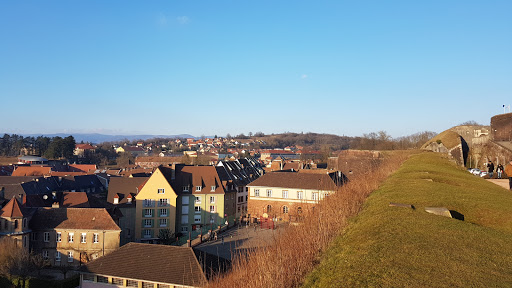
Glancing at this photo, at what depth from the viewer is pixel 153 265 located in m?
19.0

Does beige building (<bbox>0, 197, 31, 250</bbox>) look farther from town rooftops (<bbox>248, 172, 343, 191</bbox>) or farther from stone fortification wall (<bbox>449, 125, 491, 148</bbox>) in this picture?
stone fortification wall (<bbox>449, 125, 491, 148</bbox>)

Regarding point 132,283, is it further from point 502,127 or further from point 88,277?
point 502,127

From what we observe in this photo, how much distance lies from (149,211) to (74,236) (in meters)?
9.17

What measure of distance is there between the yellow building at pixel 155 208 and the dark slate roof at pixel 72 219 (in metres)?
8.12

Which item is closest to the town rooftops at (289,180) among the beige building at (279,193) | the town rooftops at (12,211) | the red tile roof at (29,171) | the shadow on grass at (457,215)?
the beige building at (279,193)

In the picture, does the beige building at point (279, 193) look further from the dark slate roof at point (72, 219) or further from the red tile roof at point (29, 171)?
the red tile roof at point (29, 171)

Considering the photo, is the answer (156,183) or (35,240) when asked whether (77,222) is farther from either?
(156,183)

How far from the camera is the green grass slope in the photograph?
16.6ft

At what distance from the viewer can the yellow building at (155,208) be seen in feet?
125

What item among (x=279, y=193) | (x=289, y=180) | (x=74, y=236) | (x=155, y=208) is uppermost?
(x=289, y=180)

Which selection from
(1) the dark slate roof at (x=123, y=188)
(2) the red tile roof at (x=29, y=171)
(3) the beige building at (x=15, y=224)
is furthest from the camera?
(2) the red tile roof at (x=29, y=171)

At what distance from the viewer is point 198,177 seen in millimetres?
42656

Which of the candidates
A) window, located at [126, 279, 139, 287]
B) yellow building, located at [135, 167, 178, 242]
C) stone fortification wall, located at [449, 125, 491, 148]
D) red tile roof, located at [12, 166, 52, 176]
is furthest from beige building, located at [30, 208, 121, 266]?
red tile roof, located at [12, 166, 52, 176]

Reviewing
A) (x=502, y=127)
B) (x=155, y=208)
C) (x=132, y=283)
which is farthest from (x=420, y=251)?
(x=155, y=208)
